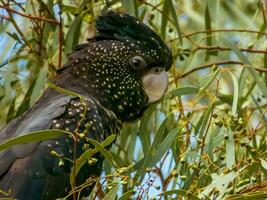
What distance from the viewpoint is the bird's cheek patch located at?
13.1 ft

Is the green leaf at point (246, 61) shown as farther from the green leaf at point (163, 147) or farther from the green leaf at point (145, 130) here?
the green leaf at point (145, 130)

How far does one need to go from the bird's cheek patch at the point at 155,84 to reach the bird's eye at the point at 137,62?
0.06 meters

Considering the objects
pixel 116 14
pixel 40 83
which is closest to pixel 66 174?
pixel 40 83

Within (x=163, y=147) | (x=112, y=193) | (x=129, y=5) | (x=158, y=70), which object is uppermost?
(x=129, y=5)

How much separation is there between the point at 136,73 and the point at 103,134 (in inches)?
18.3

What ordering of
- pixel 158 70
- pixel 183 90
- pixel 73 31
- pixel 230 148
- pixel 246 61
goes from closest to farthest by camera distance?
pixel 230 148 → pixel 246 61 → pixel 183 90 → pixel 73 31 → pixel 158 70

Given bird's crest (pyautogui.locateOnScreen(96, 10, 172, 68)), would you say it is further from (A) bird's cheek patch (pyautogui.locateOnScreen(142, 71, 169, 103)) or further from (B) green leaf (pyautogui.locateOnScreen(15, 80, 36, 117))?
(B) green leaf (pyautogui.locateOnScreen(15, 80, 36, 117))

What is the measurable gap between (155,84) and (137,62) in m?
0.12

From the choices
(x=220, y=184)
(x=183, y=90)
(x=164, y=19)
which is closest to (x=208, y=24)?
(x=164, y=19)

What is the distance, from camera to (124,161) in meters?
4.03

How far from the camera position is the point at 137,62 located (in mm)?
4043

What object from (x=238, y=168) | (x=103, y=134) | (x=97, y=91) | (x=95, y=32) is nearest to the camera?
(x=238, y=168)

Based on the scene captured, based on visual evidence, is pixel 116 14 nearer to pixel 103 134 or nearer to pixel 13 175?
pixel 103 134

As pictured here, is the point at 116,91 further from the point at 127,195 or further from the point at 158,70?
the point at 127,195
